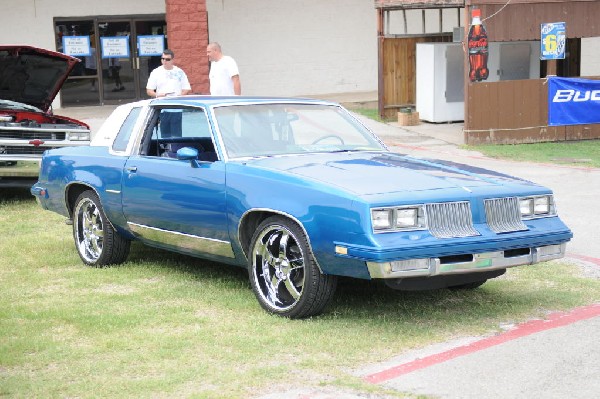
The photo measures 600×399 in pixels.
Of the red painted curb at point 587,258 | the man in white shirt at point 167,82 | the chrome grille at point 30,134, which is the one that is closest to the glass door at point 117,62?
the man in white shirt at point 167,82

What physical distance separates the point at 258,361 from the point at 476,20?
13186 millimetres

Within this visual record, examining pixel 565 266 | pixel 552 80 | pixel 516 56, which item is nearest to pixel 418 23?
pixel 516 56

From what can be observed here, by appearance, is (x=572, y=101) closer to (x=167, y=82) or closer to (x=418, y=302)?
(x=167, y=82)

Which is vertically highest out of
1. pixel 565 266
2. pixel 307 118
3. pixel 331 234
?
pixel 307 118

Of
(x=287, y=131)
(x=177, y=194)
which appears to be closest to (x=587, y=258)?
(x=287, y=131)

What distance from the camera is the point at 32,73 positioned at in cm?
1292

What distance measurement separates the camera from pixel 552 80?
18.6 m

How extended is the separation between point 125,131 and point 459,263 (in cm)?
353

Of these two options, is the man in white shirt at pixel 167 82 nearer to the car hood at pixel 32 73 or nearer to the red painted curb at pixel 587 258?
the car hood at pixel 32 73

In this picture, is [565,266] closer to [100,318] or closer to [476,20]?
[100,318]

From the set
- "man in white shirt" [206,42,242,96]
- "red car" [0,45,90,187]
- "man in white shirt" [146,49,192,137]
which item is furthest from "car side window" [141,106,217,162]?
"man in white shirt" [146,49,192,137]

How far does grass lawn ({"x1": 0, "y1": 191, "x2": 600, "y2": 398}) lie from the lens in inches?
216

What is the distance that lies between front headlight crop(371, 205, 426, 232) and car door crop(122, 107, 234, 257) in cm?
141

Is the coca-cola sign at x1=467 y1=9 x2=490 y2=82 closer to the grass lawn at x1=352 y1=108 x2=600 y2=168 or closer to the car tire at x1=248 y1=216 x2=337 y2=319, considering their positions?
the grass lawn at x1=352 y1=108 x2=600 y2=168
